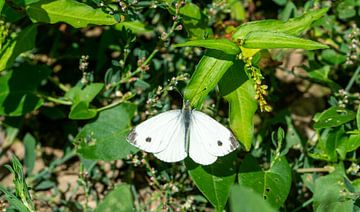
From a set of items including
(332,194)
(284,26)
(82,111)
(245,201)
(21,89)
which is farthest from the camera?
(21,89)

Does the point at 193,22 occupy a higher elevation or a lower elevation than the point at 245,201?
lower

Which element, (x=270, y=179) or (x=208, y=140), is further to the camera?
(x=270, y=179)

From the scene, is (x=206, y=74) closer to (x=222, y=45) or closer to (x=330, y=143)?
(x=222, y=45)

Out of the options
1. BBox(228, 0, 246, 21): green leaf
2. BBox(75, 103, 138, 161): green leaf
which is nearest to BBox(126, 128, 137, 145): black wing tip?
BBox(75, 103, 138, 161): green leaf

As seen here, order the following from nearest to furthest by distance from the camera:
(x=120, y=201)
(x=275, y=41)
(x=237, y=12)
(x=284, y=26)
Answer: (x=120, y=201), (x=275, y=41), (x=284, y=26), (x=237, y=12)

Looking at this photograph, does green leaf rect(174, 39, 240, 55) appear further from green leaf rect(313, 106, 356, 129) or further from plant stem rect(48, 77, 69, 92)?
plant stem rect(48, 77, 69, 92)

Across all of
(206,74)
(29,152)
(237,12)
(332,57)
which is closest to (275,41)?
(206,74)

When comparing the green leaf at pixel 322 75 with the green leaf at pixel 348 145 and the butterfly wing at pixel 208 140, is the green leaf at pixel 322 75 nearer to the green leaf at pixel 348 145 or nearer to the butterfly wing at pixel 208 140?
the green leaf at pixel 348 145

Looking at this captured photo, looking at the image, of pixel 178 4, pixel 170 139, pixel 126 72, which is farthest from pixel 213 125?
pixel 126 72

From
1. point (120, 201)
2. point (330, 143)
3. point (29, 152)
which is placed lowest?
point (29, 152)
